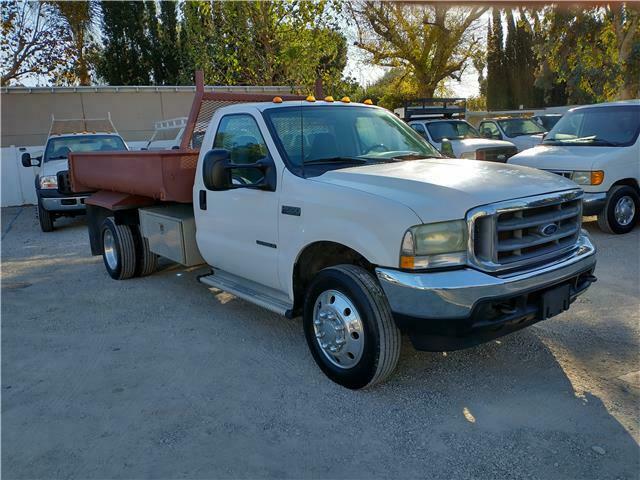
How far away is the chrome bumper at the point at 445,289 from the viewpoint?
3201 millimetres

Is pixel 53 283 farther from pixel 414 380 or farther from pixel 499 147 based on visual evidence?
pixel 499 147

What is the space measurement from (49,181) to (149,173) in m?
6.28

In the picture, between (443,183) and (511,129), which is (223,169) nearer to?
(443,183)

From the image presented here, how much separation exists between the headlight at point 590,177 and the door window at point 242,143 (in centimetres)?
554

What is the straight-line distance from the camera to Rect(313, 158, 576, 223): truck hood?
10.9ft

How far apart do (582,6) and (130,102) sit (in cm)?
1608

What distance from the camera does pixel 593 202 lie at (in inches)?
315

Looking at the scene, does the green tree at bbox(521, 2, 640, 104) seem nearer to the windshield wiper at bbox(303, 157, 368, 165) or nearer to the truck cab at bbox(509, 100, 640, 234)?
the truck cab at bbox(509, 100, 640, 234)

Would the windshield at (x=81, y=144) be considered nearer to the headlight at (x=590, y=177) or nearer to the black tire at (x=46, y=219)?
the black tire at (x=46, y=219)

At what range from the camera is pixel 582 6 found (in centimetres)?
1975

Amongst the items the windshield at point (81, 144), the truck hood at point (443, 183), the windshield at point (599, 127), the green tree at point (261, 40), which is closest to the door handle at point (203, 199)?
the truck hood at point (443, 183)

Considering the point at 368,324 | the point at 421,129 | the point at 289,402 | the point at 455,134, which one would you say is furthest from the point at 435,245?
the point at 455,134

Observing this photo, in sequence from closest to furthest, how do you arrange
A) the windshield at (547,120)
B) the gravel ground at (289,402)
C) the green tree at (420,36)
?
the gravel ground at (289,402) → the windshield at (547,120) → the green tree at (420,36)

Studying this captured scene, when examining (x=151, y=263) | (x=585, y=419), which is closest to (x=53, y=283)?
(x=151, y=263)
